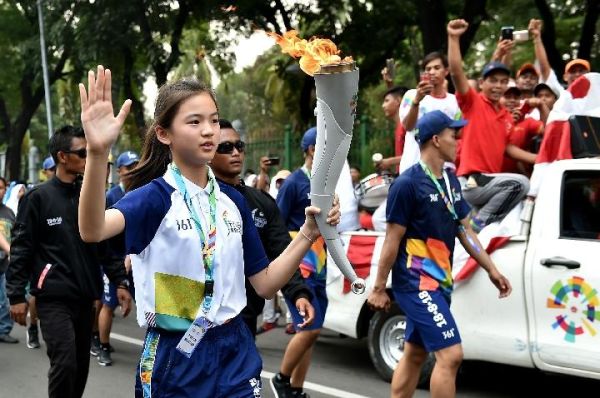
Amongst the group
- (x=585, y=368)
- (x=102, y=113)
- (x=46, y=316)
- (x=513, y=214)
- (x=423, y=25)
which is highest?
(x=423, y=25)

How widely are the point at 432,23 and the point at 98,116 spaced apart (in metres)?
11.7

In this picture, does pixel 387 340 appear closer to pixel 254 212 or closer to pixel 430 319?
pixel 430 319

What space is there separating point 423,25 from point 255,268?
36.4ft

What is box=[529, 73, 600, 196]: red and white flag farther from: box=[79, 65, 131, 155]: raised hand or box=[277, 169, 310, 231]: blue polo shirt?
box=[79, 65, 131, 155]: raised hand

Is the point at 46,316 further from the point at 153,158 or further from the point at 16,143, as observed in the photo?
the point at 16,143

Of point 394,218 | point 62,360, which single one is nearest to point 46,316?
point 62,360

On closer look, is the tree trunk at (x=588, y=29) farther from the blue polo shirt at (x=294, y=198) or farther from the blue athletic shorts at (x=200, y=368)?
the blue athletic shorts at (x=200, y=368)

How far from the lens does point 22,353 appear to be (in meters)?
8.39

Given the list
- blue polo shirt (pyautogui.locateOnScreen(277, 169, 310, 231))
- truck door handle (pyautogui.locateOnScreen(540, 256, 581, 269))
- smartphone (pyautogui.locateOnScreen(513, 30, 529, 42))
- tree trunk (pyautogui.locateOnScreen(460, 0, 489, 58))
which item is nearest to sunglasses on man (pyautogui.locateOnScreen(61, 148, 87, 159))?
blue polo shirt (pyautogui.locateOnScreen(277, 169, 310, 231))

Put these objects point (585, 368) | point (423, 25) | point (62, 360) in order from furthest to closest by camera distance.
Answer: point (423, 25), point (585, 368), point (62, 360)

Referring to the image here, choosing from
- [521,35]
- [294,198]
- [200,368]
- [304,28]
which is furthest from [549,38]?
[200,368]

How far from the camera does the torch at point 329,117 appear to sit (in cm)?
258

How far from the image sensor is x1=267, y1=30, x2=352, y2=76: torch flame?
2627 mm

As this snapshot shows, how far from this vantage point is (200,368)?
9.45 feet
